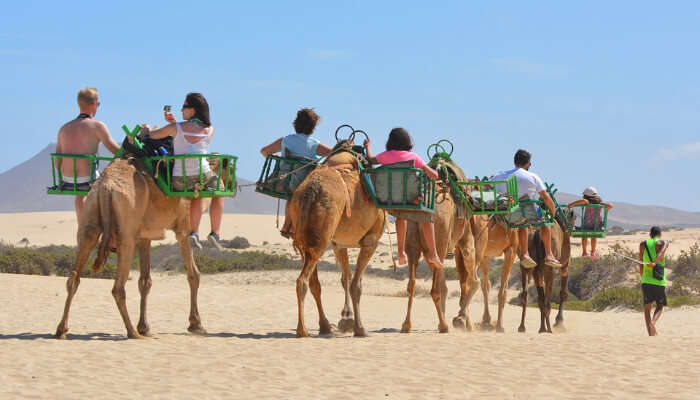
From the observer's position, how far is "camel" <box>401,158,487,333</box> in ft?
42.2

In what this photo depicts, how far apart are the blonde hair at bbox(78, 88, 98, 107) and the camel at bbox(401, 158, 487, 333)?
4.60 meters

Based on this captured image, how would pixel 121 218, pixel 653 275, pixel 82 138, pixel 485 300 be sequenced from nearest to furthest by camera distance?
pixel 121 218, pixel 82 138, pixel 653 275, pixel 485 300

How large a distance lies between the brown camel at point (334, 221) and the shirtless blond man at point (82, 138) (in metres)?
2.55

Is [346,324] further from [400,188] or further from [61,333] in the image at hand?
[61,333]

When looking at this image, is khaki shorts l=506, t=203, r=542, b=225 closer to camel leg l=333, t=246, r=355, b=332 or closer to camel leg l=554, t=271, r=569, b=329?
camel leg l=333, t=246, r=355, b=332

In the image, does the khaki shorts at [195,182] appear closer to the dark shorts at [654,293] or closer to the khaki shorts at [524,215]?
the khaki shorts at [524,215]

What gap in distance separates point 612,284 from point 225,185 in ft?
67.1

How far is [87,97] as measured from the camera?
11.4 metres

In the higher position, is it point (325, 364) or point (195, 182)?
point (195, 182)

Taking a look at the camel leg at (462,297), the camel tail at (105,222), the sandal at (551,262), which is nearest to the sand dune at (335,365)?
the camel tail at (105,222)

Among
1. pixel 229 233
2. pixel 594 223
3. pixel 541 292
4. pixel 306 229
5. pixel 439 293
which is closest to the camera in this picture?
pixel 306 229

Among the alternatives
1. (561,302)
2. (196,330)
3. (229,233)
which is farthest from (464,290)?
(229,233)

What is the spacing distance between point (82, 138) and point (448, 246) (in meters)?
5.46

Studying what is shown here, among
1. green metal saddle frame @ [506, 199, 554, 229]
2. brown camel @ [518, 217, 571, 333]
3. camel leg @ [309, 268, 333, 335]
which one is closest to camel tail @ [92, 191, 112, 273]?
camel leg @ [309, 268, 333, 335]
